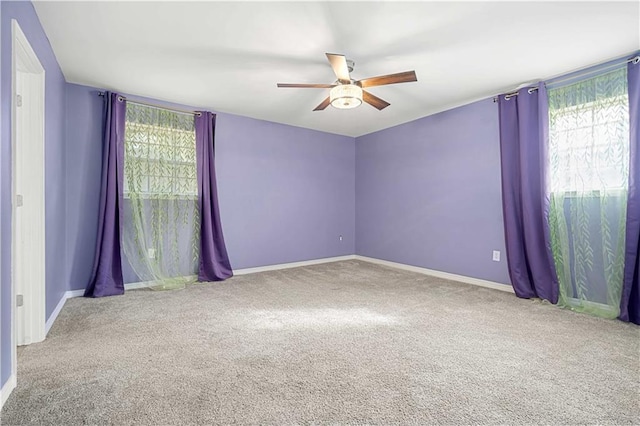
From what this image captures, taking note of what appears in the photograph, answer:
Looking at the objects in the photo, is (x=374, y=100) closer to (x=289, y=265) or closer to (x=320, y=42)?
(x=320, y=42)

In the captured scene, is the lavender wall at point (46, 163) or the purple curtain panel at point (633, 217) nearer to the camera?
the lavender wall at point (46, 163)

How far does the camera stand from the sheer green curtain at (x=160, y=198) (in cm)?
346

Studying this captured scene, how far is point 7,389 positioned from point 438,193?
4348 mm

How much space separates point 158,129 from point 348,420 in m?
3.66

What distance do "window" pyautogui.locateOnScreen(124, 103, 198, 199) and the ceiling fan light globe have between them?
2172 millimetres

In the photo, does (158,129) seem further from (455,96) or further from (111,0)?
(455,96)

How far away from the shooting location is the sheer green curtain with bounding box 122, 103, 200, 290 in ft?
11.3

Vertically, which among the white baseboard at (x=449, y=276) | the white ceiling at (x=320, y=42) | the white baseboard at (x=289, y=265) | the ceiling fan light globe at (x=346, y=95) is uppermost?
→ the white ceiling at (x=320, y=42)

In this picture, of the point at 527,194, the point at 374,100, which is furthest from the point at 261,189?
the point at 527,194

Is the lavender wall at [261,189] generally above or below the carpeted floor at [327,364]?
above

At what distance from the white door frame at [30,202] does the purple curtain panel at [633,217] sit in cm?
451

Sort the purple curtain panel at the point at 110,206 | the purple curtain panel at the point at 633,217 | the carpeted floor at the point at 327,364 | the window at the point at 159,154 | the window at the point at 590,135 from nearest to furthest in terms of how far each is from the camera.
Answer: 1. the carpeted floor at the point at 327,364
2. the purple curtain panel at the point at 633,217
3. the window at the point at 590,135
4. the purple curtain panel at the point at 110,206
5. the window at the point at 159,154

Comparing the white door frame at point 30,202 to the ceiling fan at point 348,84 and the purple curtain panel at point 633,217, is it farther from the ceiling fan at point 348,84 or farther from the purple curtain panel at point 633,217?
the purple curtain panel at point 633,217

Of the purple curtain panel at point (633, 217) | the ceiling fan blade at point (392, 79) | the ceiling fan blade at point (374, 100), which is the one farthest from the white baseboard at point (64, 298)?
the purple curtain panel at point (633, 217)
